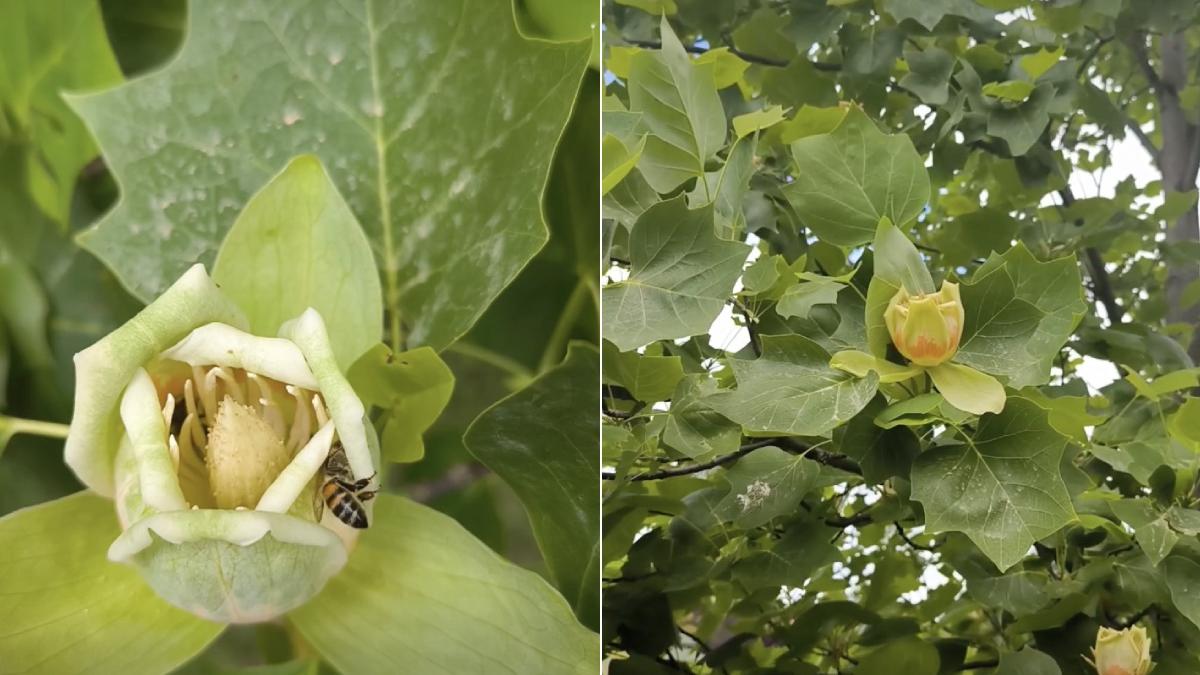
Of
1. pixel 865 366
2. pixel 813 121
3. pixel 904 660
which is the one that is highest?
pixel 813 121

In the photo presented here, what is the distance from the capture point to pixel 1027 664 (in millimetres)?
492

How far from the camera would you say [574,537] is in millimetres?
490

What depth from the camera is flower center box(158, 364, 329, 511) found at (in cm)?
40

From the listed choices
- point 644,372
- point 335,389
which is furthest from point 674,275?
point 335,389

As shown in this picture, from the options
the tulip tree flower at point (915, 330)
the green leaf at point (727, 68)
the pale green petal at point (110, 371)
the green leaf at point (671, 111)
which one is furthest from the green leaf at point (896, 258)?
the pale green petal at point (110, 371)

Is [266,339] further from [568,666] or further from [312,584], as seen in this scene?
[568,666]

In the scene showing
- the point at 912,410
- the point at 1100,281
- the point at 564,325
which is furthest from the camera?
the point at 1100,281

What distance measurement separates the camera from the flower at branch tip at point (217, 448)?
1.28 ft

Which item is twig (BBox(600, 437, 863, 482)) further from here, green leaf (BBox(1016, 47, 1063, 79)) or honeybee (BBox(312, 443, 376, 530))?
green leaf (BBox(1016, 47, 1063, 79))

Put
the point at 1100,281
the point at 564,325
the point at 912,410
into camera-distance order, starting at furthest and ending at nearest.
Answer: the point at 1100,281
the point at 564,325
the point at 912,410

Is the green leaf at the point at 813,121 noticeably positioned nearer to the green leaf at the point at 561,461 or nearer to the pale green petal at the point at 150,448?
the green leaf at the point at 561,461

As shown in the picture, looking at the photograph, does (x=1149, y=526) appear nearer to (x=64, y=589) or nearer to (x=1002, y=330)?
(x=1002, y=330)

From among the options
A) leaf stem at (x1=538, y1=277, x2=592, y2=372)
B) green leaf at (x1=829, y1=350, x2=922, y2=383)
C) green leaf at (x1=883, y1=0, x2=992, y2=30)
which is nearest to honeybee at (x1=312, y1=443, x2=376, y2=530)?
leaf stem at (x1=538, y1=277, x2=592, y2=372)

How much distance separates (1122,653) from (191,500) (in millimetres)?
494
